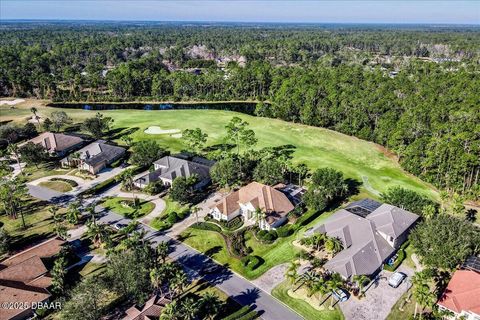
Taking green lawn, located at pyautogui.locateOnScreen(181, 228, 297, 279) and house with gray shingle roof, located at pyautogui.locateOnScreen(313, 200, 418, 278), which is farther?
green lawn, located at pyautogui.locateOnScreen(181, 228, 297, 279)

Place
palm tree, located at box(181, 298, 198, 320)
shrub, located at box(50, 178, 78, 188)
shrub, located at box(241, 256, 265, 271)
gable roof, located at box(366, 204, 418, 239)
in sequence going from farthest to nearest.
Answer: shrub, located at box(50, 178, 78, 188) < gable roof, located at box(366, 204, 418, 239) < shrub, located at box(241, 256, 265, 271) < palm tree, located at box(181, 298, 198, 320)

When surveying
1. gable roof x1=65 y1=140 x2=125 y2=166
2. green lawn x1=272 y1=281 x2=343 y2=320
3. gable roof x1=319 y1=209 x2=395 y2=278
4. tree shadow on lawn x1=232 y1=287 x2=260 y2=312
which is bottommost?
green lawn x1=272 y1=281 x2=343 y2=320

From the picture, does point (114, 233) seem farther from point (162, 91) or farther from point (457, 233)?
point (162, 91)

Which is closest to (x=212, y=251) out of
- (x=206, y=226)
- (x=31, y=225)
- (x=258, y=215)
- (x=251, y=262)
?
(x=206, y=226)

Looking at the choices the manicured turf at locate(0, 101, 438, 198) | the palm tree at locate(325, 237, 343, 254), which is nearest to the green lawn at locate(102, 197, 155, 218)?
the manicured turf at locate(0, 101, 438, 198)

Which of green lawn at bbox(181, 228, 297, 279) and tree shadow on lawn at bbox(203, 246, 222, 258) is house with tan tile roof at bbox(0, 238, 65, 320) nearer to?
green lawn at bbox(181, 228, 297, 279)

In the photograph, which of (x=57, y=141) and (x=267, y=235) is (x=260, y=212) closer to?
(x=267, y=235)

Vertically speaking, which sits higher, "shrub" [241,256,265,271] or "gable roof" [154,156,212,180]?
"gable roof" [154,156,212,180]

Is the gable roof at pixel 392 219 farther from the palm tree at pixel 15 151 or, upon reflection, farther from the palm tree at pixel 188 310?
the palm tree at pixel 15 151
